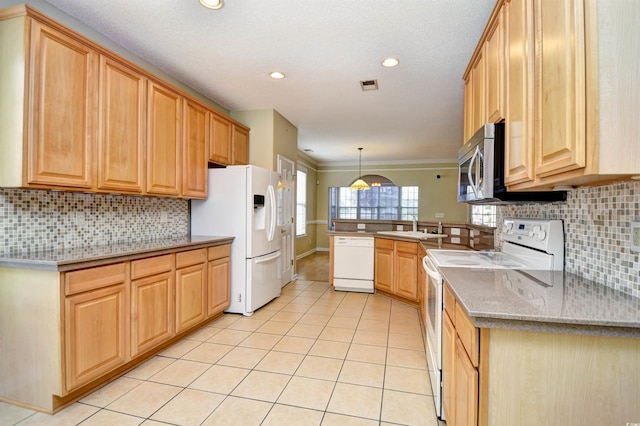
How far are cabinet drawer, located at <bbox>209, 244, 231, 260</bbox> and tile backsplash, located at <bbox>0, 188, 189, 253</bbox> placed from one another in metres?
0.53

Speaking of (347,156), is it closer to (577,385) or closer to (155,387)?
(155,387)

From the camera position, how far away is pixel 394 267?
409cm

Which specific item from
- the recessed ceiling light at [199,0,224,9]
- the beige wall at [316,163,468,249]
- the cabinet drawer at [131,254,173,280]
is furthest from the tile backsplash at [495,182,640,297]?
the beige wall at [316,163,468,249]

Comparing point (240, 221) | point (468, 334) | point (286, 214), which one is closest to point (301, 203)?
point (286, 214)

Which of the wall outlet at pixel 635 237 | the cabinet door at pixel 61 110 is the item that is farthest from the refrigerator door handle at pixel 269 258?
the wall outlet at pixel 635 237

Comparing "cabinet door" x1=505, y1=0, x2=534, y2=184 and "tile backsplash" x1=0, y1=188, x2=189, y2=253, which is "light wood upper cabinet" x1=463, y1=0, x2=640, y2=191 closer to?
"cabinet door" x1=505, y1=0, x2=534, y2=184

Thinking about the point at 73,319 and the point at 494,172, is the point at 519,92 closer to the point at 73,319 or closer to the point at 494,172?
the point at 494,172

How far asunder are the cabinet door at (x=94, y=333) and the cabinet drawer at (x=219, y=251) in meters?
1.04

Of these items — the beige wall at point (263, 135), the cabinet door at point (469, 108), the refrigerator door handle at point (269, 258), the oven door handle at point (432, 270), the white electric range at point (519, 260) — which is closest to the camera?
the white electric range at point (519, 260)

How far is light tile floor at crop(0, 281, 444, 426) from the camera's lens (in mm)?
1784

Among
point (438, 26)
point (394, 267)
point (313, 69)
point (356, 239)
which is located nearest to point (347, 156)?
point (356, 239)

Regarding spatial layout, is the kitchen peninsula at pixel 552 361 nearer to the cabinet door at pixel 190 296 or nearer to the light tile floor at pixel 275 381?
the light tile floor at pixel 275 381

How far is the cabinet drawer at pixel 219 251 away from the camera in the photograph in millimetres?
3165

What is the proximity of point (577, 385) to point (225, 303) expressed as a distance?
3.06 metres
